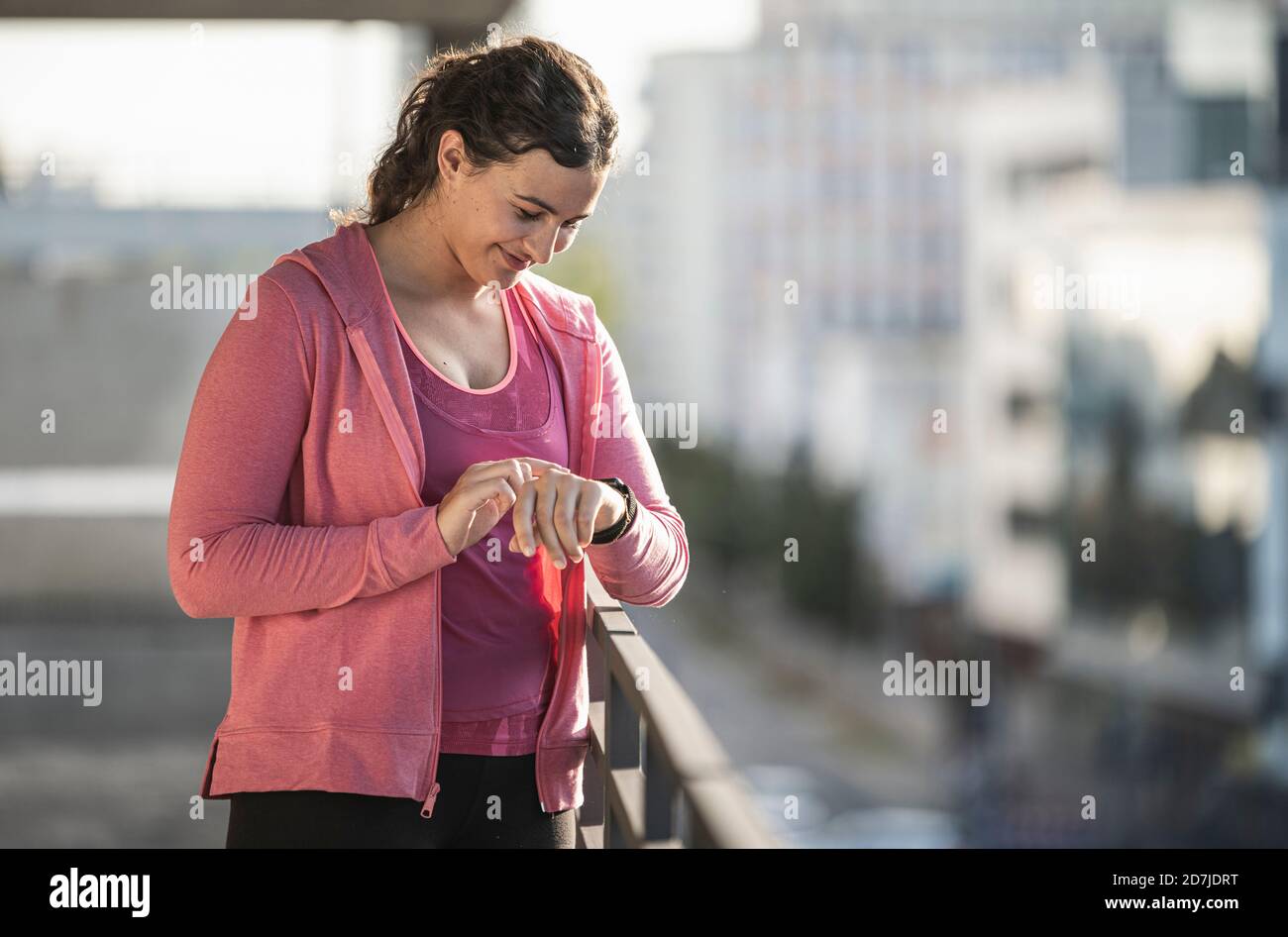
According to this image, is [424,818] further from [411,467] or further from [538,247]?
[538,247]

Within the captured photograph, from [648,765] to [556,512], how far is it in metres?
0.21

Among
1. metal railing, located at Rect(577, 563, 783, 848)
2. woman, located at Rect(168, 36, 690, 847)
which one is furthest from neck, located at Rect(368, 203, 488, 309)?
metal railing, located at Rect(577, 563, 783, 848)

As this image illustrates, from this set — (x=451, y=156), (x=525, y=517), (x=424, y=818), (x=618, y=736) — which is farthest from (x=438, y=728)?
(x=451, y=156)

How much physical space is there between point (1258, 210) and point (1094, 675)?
1366 centimetres

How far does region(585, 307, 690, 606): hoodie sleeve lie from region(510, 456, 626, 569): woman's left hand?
0.10m

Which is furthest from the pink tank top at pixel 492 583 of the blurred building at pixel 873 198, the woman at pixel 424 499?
the blurred building at pixel 873 198

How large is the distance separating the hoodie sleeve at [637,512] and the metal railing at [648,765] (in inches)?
2.7

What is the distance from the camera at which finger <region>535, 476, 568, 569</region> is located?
0.91 meters

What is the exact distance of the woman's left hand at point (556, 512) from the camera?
91 centimetres

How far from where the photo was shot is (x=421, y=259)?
3.42 ft

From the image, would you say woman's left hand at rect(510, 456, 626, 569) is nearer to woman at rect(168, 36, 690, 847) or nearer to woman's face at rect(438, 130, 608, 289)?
woman at rect(168, 36, 690, 847)
